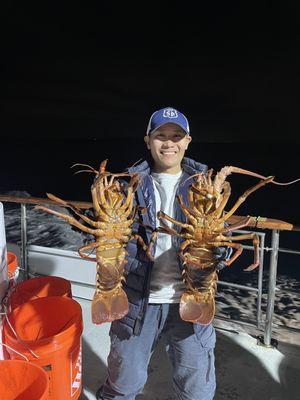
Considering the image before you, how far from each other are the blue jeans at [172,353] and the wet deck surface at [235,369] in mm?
678

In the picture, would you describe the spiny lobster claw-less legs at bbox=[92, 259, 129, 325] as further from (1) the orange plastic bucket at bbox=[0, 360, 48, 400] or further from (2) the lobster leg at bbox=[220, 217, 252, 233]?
(2) the lobster leg at bbox=[220, 217, 252, 233]

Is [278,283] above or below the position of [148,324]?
below

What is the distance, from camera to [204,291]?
2.27 m

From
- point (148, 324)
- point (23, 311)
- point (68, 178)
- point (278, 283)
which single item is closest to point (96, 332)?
point (23, 311)

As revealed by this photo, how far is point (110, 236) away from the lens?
7.09 ft

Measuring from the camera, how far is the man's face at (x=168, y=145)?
2.20 m

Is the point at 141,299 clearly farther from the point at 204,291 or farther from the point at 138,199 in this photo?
the point at 138,199

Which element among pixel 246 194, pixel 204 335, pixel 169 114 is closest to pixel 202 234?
pixel 246 194

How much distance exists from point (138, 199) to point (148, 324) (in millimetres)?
822

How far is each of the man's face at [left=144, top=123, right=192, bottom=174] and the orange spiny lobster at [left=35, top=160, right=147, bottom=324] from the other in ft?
0.70

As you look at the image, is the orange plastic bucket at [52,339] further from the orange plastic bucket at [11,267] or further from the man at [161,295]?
the orange plastic bucket at [11,267]

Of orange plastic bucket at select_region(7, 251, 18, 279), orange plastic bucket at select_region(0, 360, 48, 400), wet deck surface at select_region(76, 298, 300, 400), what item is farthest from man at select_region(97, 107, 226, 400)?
orange plastic bucket at select_region(7, 251, 18, 279)

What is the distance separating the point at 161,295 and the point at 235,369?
149 centimetres

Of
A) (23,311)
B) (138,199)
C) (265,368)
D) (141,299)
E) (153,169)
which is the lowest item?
(265,368)
